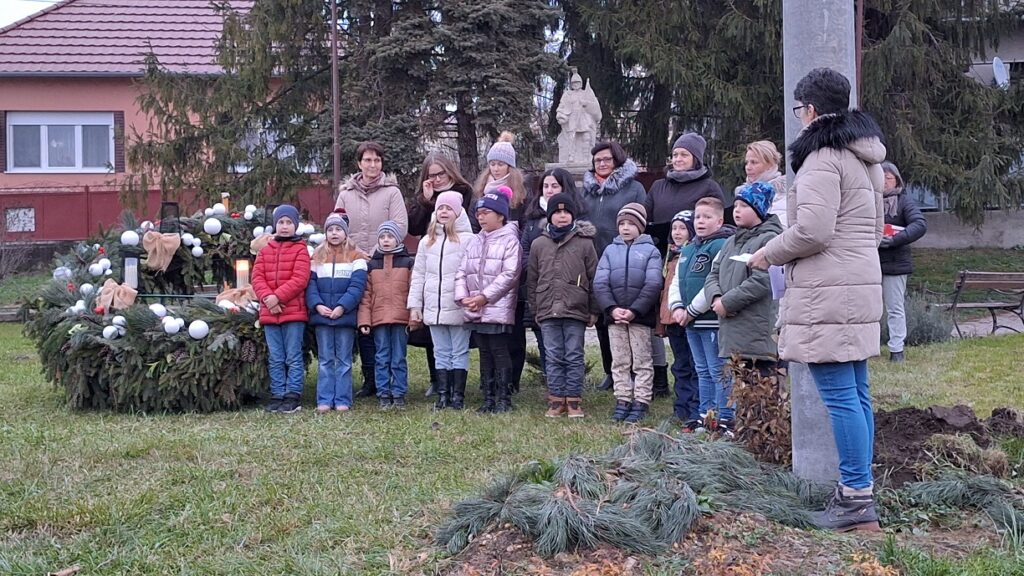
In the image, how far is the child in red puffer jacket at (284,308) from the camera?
8484 mm

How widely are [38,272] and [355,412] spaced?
654 inches

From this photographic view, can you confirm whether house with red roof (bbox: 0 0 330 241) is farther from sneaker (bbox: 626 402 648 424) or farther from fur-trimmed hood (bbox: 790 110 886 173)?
fur-trimmed hood (bbox: 790 110 886 173)

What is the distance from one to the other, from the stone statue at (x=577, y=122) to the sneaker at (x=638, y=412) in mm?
8055

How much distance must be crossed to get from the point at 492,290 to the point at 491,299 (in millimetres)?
69

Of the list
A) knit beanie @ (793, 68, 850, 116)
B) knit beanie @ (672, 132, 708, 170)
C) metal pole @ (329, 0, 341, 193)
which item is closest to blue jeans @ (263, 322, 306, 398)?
knit beanie @ (672, 132, 708, 170)

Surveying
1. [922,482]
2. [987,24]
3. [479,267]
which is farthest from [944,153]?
[922,482]

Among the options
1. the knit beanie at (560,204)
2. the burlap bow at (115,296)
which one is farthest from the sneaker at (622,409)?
the burlap bow at (115,296)

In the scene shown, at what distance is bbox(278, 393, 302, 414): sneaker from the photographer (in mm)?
8586

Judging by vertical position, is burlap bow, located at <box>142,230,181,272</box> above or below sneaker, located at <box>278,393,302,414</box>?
above

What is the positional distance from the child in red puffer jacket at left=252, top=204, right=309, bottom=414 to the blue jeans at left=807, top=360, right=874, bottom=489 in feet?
15.3

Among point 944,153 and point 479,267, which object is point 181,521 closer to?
point 479,267

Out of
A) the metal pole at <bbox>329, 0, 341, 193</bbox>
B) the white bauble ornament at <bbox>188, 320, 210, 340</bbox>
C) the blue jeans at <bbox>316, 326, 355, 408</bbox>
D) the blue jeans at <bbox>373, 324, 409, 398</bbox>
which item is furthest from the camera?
the metal pole at <bbox>329, 0, 341, 193</bbox>

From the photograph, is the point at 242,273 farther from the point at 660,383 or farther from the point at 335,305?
the point at 660,383

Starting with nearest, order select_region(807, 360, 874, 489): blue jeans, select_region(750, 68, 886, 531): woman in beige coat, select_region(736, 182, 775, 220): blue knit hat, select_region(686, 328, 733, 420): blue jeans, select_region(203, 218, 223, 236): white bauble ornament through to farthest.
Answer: select_region(750, 68, 886, 531): woman in beige coat → select_region(807, 360, 874, 489): blue jeans → select_region(736, 182, 775, 220): blue knit hat → select_region(686, 328, 733, 420): blue jeans → select_region(203, 218, 223, 236): white bauble ornament
